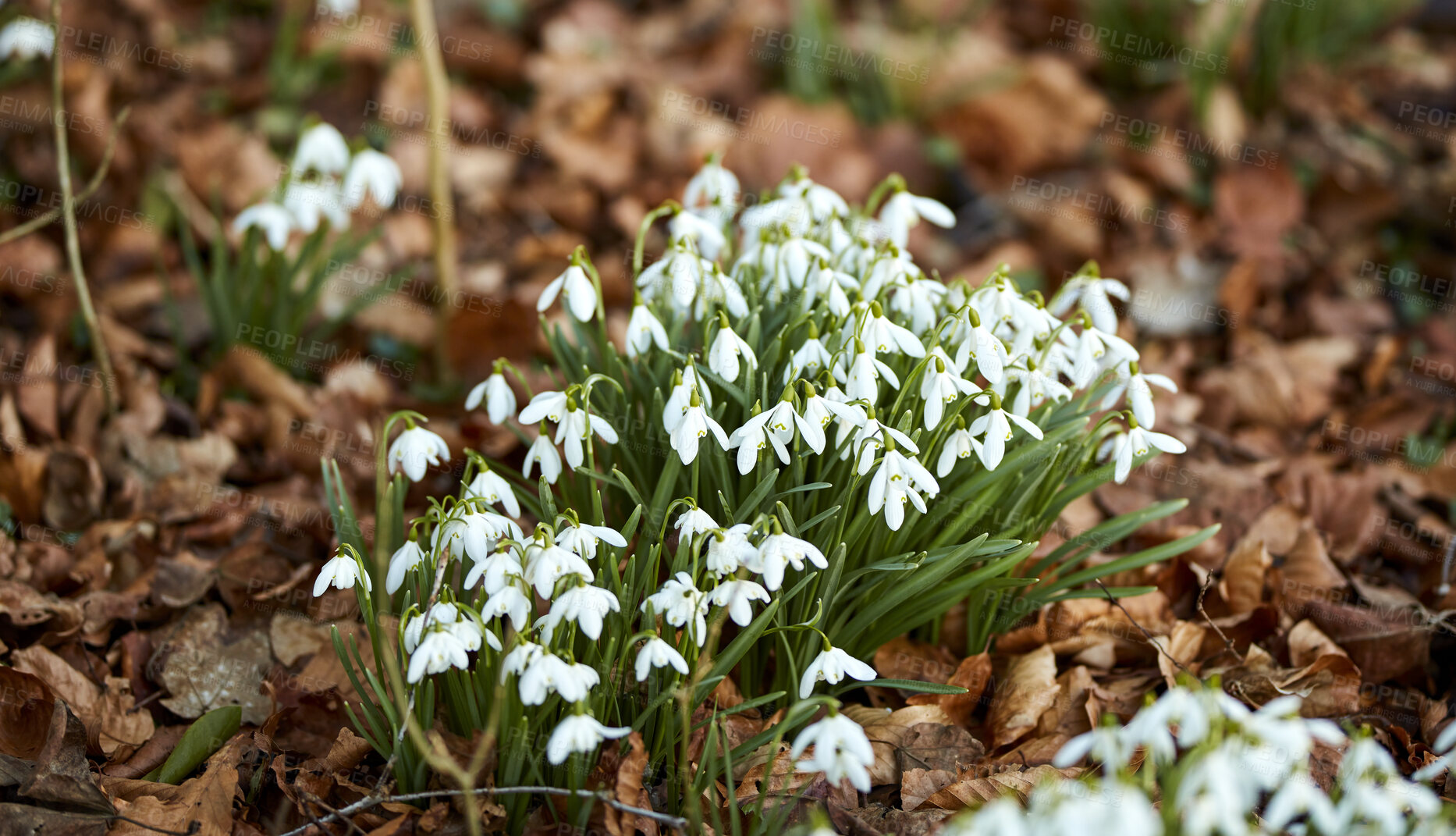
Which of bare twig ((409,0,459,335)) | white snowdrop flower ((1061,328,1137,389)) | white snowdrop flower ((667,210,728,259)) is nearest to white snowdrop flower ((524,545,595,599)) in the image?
white snowdrop flower ((667,210,728,259))

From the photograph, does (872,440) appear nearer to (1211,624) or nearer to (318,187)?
(1211,624)

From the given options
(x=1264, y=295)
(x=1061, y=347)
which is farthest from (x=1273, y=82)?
(x=1061, y=347)

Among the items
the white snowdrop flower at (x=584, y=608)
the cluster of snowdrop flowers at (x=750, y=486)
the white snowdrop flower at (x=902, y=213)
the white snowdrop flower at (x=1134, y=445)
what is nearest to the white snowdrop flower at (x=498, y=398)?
the cluster of snowdrop flowers at (x=750, y=486)

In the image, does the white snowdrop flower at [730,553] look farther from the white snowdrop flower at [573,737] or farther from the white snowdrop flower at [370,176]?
the white snowdrop flower at [370,176]

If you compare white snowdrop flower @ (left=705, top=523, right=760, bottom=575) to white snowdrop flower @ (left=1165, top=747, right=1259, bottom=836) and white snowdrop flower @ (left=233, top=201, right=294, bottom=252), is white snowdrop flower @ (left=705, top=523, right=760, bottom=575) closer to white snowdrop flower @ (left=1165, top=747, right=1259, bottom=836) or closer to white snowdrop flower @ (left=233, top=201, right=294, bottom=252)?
white snowdrop flower @ (left=1165, top=747, right=1259, bottom=836)

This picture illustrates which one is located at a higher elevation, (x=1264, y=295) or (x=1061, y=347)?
(x=1061, y=347)

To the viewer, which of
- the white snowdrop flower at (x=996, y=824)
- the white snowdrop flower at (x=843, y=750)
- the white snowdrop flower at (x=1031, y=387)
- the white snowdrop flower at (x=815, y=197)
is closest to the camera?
the white snowdrop flower at (x=996, y=824)

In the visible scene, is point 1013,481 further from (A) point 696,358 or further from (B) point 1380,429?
(B) point 1380,429
